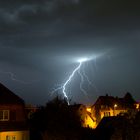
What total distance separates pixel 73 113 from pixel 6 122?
1035cm

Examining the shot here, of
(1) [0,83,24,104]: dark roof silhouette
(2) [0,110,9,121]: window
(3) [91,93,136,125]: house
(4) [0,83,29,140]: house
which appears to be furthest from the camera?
(3) [91,93,136,125]: house

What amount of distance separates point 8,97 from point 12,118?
11.5ft

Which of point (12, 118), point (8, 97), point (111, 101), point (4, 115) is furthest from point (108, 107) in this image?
point (4, 115)

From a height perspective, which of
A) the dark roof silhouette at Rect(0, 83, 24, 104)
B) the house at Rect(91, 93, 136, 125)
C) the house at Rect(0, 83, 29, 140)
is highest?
the house at Rect(91, 93, 136, 125)

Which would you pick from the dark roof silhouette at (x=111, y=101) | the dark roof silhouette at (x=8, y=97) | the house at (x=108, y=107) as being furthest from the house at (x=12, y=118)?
the dark roof silhouette at (x=111, y=101)

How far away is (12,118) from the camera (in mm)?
52312

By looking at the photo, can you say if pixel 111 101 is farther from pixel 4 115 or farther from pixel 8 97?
pixel 4 115

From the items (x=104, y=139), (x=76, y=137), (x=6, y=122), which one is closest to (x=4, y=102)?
(x=6, y=122)

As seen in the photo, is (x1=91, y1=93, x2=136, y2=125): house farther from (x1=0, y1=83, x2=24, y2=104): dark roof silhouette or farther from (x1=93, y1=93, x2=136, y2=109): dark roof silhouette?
(x1=0, y1=83, x2=24, y2=104): dark roof silhouette

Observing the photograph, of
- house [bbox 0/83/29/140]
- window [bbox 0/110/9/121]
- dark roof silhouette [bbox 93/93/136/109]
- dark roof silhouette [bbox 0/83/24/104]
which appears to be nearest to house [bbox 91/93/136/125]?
dark roof silhouette [bbox 93/93/136/109]

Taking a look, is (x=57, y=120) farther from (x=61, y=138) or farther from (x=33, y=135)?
(x=33, y=135)

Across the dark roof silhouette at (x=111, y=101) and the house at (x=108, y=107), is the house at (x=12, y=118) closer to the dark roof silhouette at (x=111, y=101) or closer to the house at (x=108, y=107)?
the house at (x=108, y=107)

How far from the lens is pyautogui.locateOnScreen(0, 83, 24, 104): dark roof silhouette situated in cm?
5313

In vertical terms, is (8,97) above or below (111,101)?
below
